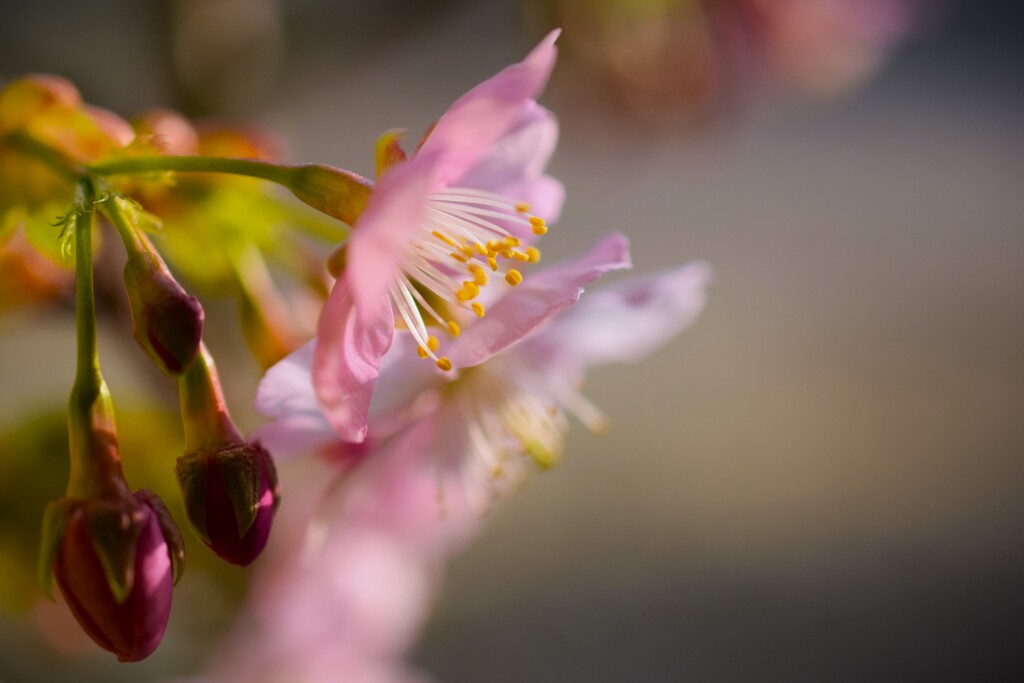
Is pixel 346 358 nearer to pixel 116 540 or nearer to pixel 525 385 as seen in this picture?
pixel 116 540

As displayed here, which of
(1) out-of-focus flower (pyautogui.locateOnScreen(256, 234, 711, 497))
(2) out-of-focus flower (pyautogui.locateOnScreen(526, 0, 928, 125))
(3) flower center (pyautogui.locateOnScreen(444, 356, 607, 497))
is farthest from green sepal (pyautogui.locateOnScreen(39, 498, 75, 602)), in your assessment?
(2) out-of-focus flower (pyautogui.locateOnScreen(526, 0, 928, 125))

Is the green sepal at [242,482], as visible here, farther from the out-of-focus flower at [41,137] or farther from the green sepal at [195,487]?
the out-of-focus flower at [41,137]

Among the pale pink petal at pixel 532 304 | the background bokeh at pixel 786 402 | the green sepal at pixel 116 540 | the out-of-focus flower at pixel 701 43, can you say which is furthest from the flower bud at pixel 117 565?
the background bokeh at pixel 786 402

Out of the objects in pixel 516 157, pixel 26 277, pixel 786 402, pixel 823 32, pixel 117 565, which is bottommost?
pixel 117 565

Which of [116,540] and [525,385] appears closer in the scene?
[116,540]

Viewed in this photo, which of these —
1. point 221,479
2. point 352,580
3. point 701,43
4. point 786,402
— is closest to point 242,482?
point 221,479

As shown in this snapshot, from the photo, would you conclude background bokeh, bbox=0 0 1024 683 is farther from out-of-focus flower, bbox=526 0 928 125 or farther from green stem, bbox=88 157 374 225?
green stem, bbox=88 157 374 225

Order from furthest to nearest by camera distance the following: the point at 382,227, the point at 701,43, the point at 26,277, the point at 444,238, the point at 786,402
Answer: the point at 786,402 < the point at 701,43 < the point at 26,277 < the point at 444,238 < the point at 382,227
